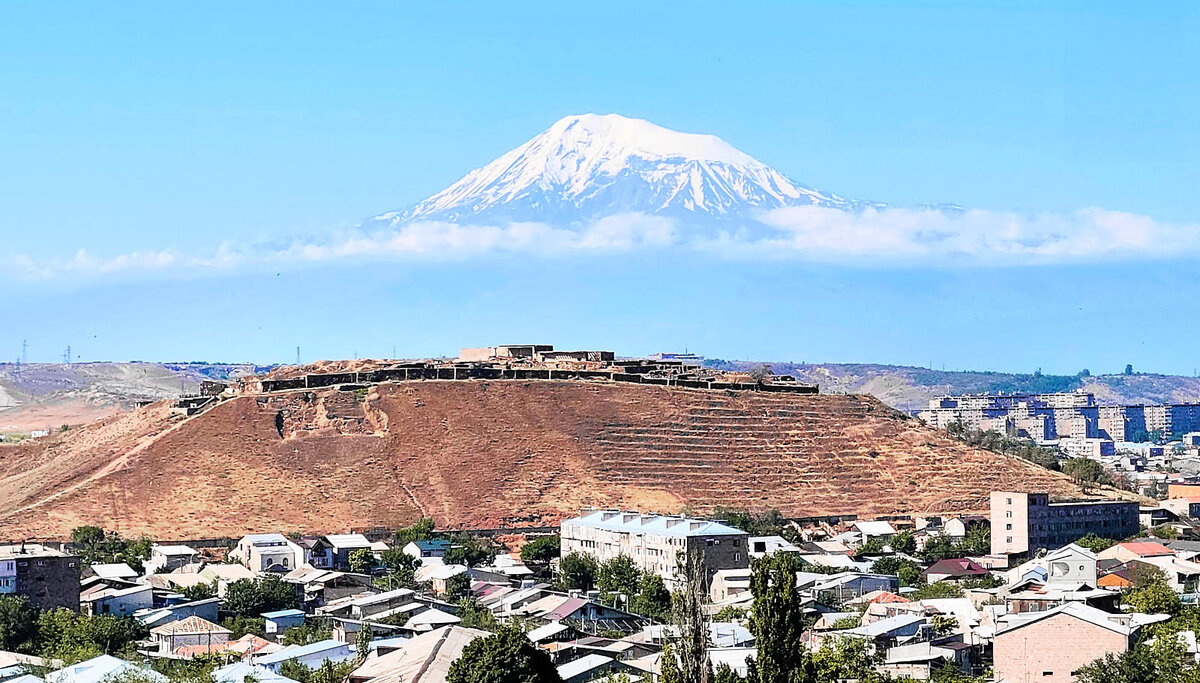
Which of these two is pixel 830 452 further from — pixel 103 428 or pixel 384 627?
pixel 384 627

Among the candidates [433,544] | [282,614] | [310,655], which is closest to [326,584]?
[282,614]

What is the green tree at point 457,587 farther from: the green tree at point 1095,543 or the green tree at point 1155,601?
the green tree at point 1095,543

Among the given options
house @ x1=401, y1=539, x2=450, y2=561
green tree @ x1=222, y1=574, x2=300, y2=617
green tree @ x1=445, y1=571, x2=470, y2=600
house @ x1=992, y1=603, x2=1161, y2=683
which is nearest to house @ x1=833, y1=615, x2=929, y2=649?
house @ x1=992, y1=603, x2=1161, y2=683

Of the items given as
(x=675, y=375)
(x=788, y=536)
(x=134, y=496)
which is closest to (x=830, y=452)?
(x=675, y=375)

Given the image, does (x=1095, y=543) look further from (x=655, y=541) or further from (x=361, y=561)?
(x=361, y=561)

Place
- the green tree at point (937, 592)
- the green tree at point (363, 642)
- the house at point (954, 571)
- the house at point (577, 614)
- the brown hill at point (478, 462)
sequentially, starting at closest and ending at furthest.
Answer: the green tree at point (363, 642)
the house at point (577, 614)
the green tree at point (937, 592)
the house at point (954, 571)
the brown hill at point (478, 462)

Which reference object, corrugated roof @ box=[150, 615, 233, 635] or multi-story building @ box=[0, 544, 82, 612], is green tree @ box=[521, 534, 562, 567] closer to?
multi-story building @ box=[0, 544, 82, 612]

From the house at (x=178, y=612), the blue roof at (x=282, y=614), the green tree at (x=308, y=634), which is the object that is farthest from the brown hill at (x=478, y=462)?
the green tree at (x=308, y=634)
